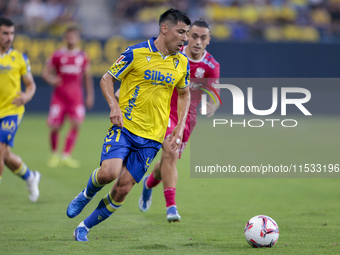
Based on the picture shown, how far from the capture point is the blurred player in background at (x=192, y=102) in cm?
669

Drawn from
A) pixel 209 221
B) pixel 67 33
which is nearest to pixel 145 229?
pixel 209 221

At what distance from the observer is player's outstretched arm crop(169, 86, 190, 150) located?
17.7 feet

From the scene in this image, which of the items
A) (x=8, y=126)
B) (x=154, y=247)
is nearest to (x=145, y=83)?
(x=154, y=247)

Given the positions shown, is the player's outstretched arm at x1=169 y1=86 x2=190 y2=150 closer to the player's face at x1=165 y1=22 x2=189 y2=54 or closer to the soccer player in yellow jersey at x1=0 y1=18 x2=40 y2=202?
the player's face at x1=165 y1=22 x2=189 y2=54

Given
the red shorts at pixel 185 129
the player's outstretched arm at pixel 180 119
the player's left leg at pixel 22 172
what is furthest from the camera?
the player's left leg at pixel 22 172

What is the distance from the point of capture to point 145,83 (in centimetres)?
531

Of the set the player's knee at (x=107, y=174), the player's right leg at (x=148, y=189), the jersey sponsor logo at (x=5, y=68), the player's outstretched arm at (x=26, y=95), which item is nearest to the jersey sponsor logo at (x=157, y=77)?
the player's knee at (x=107, y=174)

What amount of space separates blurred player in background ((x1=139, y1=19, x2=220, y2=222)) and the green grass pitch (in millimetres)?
405

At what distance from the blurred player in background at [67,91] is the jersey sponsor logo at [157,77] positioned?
667cm

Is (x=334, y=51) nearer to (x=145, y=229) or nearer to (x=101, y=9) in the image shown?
(x=101, y=9)

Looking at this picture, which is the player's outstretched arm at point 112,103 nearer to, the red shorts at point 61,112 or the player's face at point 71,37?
the player's face at point 71,37

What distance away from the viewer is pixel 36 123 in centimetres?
1950

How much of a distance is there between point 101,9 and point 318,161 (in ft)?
50.1

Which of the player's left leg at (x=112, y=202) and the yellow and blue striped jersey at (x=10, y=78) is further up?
the yellow and blue striped jersey at (x=10, y=78)
